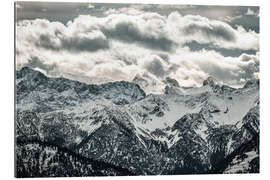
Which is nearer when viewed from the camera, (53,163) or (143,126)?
(53,163)

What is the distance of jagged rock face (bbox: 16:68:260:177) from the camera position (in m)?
18.9

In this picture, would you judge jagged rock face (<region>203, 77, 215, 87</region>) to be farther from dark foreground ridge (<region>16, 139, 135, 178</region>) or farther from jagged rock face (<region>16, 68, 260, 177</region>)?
dark foreground ridge (<region>16, 139, 135, 178</region>)

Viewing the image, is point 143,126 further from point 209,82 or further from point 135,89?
point 209,82

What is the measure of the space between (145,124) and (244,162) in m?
3.58

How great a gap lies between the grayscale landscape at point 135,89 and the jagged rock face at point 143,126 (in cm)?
4

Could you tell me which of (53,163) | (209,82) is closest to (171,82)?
(209,82)

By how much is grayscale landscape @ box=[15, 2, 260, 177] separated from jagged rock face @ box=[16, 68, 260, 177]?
35 millimetres

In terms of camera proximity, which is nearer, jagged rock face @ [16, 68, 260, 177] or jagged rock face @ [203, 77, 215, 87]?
jagged rock face @ [16, 68, 260, 177]

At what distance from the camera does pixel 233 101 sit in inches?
800

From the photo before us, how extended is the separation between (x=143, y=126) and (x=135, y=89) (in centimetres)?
139

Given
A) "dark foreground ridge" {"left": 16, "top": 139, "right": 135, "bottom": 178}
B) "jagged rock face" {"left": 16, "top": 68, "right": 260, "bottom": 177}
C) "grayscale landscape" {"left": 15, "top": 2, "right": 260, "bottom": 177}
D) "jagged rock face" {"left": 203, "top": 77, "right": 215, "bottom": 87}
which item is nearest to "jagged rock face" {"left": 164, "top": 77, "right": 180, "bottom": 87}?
"grayscale landscape" {"left": 15, "top": 2, "right": 260, "bottom": 177}

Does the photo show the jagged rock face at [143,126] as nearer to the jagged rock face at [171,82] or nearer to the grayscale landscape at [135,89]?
the grayscale landscape at [135,89]

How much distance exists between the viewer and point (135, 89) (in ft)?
63.8
